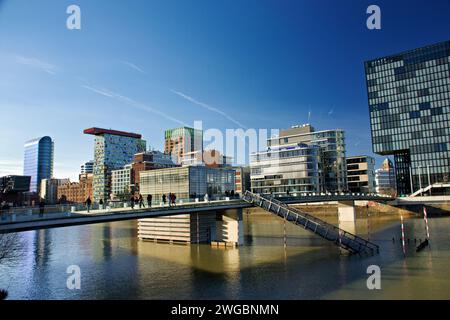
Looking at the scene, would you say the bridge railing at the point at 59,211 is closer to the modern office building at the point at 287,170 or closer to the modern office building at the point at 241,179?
the modern office building at the point at 287,170

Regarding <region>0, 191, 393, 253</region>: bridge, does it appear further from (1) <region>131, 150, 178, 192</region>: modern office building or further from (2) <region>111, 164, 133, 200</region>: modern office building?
(2) <region>111, 164, 133, 200</region>: modern office building

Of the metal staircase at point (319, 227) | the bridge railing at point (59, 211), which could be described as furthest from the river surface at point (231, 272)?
the bridge railing at point (59, 211)

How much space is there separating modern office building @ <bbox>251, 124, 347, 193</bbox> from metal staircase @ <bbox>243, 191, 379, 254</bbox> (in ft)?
238

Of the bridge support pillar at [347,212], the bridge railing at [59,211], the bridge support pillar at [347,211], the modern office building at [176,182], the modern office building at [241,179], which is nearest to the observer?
the bridge railing at [59,211]

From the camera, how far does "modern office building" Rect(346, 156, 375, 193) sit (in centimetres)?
14150

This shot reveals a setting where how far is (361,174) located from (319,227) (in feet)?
375

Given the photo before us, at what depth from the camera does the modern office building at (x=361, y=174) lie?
142m

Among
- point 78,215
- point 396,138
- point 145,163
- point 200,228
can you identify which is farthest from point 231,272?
point 145,163

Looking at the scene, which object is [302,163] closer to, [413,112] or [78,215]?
[413,112]

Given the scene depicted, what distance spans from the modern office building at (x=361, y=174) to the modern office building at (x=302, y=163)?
33.0 ft
